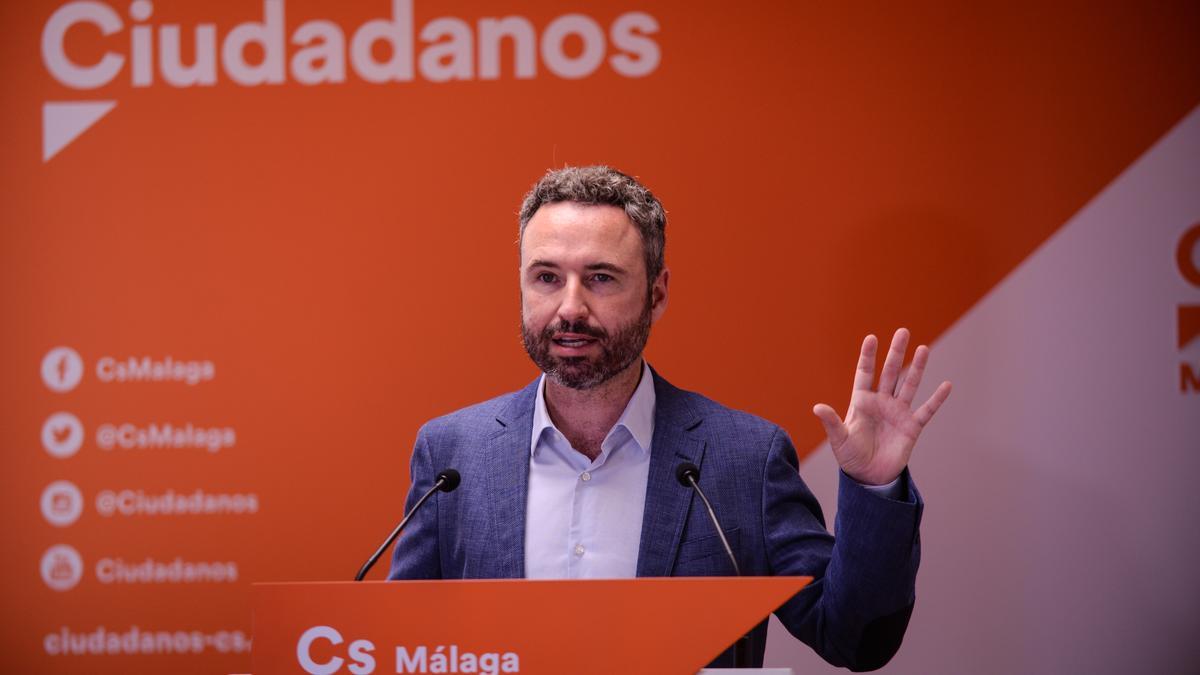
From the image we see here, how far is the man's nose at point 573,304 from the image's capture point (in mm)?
1906

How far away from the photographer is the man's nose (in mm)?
1906

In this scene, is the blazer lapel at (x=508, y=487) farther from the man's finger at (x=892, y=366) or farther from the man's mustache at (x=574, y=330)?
the man's finger at (x=892, y=366)

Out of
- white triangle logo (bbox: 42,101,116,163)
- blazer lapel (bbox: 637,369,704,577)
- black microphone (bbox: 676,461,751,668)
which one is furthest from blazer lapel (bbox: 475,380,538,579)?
white triangle logo (bbox: 42,101,116,163)

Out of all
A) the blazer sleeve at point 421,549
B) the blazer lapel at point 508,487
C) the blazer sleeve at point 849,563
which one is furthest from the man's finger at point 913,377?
the blazer sleeve at point 421,549

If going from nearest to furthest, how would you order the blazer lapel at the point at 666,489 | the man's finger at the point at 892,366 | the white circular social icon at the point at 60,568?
1. the man's finger at the point at 892,366
2. the blazer lapel at the point at 666,489
3. the white circular social icon at the point at 60,568

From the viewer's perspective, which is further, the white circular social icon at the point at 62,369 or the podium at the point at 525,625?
the white circular social icon at the point at 62,369

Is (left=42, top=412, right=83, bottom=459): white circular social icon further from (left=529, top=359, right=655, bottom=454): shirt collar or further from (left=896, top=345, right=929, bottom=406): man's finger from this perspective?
(left=896, top=345, right=929, bottom=406): man's finger

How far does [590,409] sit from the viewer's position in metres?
2.05

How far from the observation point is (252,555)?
307 centimetres

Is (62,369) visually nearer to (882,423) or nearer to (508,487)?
(508,487)

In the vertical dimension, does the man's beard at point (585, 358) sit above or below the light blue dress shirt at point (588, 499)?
above

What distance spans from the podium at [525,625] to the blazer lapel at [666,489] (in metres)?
0.49

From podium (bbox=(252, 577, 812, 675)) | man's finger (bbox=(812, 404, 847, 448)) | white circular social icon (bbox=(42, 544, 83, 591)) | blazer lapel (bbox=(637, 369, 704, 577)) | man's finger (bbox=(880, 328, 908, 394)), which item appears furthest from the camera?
white circular social icon (bbox=(42, 544, 83, 591))

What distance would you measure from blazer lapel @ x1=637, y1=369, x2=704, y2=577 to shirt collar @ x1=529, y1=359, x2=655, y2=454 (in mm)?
18
